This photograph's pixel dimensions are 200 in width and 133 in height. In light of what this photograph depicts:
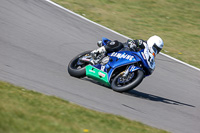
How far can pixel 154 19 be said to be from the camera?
17266 mm

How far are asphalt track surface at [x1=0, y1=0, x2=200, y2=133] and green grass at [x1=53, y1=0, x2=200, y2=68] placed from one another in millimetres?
1104

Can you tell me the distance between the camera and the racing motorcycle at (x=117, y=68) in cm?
840

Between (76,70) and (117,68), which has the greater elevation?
(117,68)

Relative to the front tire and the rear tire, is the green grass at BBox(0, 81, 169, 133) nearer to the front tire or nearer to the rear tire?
the front tire

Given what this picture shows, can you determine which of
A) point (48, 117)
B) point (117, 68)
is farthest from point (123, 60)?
point (48, 117)

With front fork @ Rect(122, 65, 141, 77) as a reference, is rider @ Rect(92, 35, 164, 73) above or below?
above

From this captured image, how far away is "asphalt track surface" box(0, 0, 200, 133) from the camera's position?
758 cm

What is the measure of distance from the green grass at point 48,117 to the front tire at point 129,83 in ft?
5.32

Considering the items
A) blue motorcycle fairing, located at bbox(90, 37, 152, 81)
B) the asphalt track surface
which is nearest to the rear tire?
the asphalt track surface

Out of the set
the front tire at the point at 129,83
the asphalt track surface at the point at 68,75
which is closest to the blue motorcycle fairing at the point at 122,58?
the front tire at the point at 129,83

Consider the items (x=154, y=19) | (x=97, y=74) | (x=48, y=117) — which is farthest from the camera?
(x=154, y=19)

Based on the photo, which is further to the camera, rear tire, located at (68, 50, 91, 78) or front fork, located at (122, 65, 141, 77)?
rear tire, located at (68, 50, 91, 78)

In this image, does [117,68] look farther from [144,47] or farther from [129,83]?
[144,47]

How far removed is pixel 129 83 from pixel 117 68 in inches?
22.8
